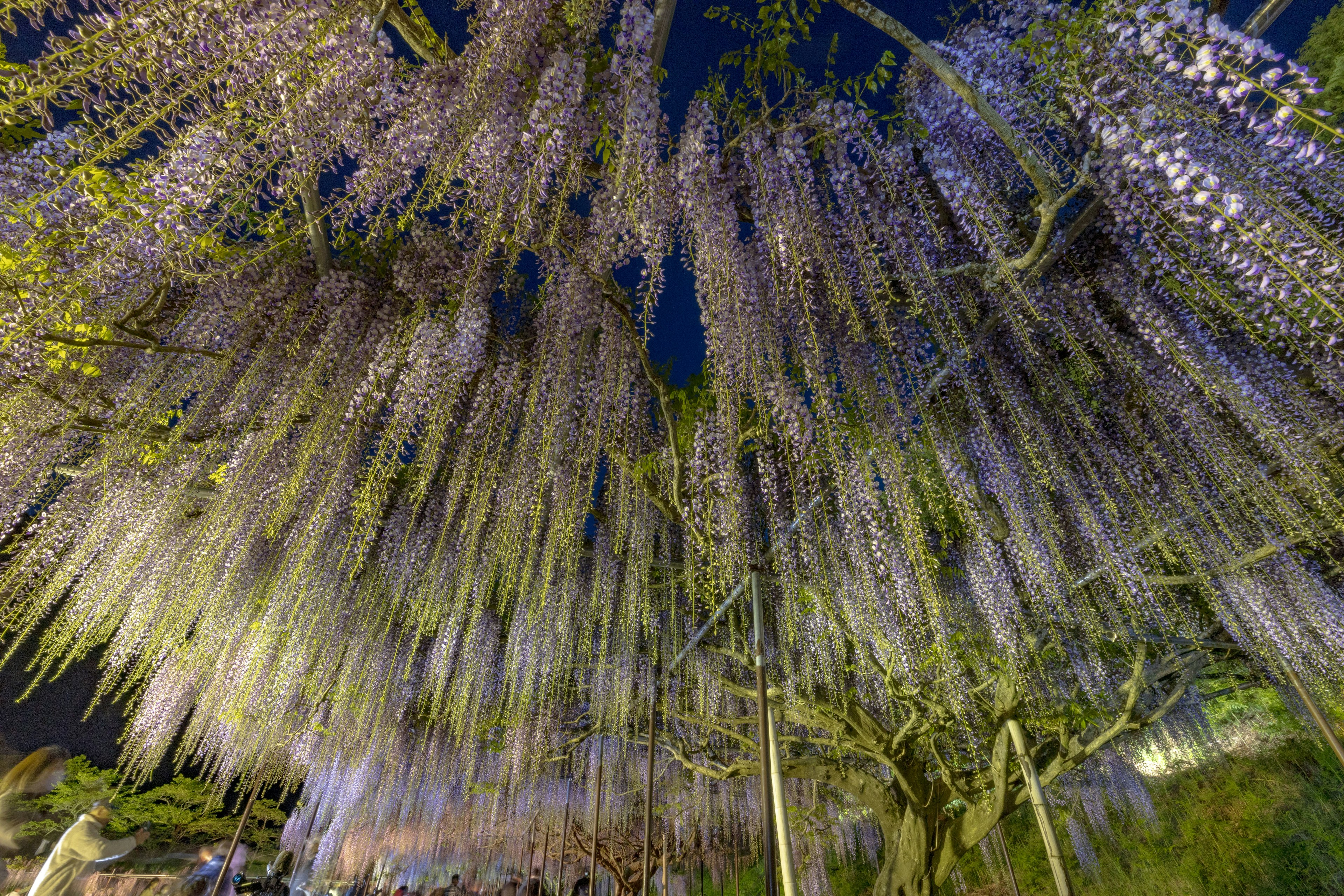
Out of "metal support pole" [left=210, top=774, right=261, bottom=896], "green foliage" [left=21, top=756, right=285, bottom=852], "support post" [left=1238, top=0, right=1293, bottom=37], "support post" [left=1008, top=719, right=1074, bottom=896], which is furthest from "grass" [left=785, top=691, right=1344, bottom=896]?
"green foliage" [left=21, top=756, right=285, bottom=852]

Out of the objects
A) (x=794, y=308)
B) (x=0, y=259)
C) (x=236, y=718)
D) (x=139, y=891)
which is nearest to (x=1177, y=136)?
(x=794, y=308)

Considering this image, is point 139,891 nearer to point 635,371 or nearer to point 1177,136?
point 635,371

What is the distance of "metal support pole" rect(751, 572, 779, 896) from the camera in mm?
1817

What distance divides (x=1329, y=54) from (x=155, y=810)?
16507mm

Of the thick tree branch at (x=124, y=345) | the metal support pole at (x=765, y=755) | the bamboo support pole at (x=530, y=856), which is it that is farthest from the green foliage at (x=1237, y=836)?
the thick tree branch at (x=124, y=345)

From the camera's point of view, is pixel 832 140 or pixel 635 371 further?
pixel 635 371

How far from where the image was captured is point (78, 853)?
291 centimetres

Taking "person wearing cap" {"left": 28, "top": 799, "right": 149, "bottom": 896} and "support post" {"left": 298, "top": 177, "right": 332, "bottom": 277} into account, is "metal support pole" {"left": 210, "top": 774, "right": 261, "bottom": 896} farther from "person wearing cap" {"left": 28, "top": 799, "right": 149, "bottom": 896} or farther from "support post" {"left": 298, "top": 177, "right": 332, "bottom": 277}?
"support post" {"left": 298, "top": 177, "right": 332, "bottom": 277}

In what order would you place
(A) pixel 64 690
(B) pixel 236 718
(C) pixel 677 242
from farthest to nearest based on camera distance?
(A) pixel 64 690, (B) pixel 236 718, (C) pixel 677 242

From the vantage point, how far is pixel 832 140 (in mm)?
3168

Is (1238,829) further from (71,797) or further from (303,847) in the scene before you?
(303,847)

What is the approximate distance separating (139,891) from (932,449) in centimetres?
1049

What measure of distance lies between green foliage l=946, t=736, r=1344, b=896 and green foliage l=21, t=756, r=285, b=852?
38.9 ft

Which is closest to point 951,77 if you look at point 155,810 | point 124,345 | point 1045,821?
point 1045,821
